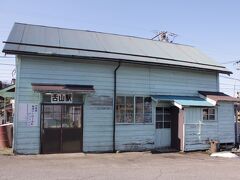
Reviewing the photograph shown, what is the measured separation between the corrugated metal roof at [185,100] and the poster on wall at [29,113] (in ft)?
20.0

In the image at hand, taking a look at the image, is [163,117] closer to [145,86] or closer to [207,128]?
[145,86]

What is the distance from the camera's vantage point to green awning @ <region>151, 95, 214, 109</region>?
18656 mm

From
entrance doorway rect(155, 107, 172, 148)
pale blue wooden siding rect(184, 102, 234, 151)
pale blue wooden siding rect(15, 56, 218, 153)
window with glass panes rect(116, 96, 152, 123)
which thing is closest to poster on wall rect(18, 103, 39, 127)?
pale blue wooden siding rect(15, 56, 218, 153)

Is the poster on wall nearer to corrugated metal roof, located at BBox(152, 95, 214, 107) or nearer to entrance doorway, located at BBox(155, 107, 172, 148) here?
corrugated metal roof, located at BBox(152, 95, 214, 107)

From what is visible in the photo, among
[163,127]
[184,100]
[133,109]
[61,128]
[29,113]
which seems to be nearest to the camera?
[29,113]

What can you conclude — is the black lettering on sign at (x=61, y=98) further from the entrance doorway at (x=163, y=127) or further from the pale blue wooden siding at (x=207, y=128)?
the pale blue wooden siding at (x=207, y=128)

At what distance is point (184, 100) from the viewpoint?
63.4 feet

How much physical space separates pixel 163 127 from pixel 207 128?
243 cm

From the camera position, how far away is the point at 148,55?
778 inches

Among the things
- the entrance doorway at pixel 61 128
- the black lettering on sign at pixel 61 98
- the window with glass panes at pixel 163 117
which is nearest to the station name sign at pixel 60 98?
the black lettering on sign at pixel 61 98

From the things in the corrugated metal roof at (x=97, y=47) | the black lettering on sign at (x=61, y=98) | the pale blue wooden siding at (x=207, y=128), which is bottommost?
the pale blue wooden siding at (x=207, y=128)

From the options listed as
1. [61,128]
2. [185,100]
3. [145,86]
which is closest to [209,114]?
[185,100]

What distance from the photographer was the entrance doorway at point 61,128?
16.3 meters

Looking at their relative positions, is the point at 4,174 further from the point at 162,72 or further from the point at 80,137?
the point at 162,72
